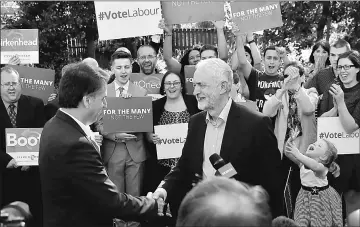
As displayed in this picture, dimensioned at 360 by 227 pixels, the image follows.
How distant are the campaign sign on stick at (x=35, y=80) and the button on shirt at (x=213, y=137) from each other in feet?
11.1

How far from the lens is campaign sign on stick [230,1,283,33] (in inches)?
296

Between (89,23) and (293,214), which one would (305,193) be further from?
(89,23)

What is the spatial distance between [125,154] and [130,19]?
1.73 m

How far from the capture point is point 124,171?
6863mm

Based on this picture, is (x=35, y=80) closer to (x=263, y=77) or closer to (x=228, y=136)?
(x=263, y=77)

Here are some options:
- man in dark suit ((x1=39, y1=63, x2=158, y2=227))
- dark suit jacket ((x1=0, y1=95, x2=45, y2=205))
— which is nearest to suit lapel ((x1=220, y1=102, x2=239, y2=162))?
man in dark suit ((x1=39, y1=63, x2=158, y2=227))

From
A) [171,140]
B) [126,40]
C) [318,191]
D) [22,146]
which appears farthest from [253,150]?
[126,40]

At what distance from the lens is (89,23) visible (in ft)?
59.5

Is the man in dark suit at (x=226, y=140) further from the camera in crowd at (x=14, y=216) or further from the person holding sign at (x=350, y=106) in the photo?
the camera in crowd at (x=14, y=216)

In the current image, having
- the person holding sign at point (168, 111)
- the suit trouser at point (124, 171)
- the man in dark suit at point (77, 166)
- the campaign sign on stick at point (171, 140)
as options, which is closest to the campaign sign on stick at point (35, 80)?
Result: the suit trouser at point (124, 171)

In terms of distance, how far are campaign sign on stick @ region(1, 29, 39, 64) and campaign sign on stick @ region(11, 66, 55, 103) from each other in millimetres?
384

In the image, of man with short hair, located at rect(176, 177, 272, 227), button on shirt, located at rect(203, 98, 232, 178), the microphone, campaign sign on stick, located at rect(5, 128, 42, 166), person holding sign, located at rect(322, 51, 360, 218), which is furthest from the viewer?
campaign sign on stick, located at rect(5, 128, 42, 166)

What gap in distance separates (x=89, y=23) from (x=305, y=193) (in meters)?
13.1

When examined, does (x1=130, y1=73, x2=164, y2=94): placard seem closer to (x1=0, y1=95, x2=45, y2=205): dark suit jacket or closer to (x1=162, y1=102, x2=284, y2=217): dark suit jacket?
(x1=0, y1=95, x2=45, y2=205): dark suit jacket
